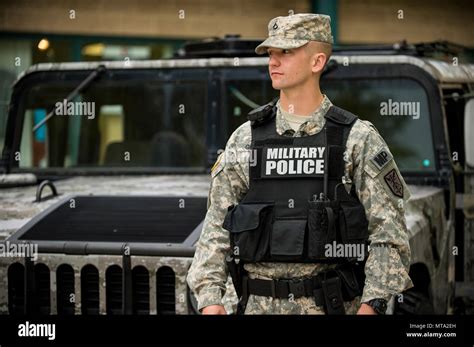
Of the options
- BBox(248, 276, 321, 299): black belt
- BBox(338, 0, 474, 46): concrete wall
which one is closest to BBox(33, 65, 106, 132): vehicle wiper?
BBox(248, 276, 321, 299): black belt

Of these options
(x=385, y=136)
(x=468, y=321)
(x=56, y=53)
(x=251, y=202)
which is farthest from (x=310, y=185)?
(x=56, y=53)

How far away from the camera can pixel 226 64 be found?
5512 millimetres

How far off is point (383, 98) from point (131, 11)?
6.65 metres

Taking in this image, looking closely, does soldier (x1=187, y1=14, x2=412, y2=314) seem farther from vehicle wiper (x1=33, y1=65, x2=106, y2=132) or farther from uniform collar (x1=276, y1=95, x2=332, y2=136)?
vehicle wiper (x1=33, y1=65, x2=106, y2=132)

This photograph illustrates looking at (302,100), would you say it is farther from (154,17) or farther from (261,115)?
(154,17)

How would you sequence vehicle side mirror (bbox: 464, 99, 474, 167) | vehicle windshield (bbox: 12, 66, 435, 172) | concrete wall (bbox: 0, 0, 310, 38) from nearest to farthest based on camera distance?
1. vehicle side mirror (bbox: 464, 99, 474, 167)
2. vehicle windshield (bbox: 12, 66, 435, 172)
3. concrete wall (bbox: 0, 0, 310, 38)

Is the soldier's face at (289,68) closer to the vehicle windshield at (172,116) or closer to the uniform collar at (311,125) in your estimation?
the uniform collar at (311,125)

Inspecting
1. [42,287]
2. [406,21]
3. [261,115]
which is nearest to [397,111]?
[42,287]

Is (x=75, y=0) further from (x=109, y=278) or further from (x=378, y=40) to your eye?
(x=109, y=278)

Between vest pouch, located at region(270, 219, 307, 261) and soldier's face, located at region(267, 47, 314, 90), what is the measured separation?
1.37 ft

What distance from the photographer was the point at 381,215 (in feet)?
10.0

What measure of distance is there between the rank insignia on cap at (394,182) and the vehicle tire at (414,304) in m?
1.26

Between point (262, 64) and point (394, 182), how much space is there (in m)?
2.45

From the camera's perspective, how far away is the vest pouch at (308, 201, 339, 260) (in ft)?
10.1
